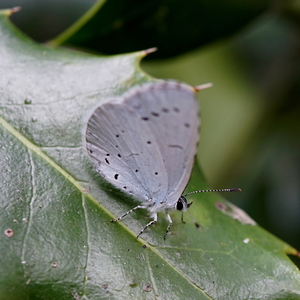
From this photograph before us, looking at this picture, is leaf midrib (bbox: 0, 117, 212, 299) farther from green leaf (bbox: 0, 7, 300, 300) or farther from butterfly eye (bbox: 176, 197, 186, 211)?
butterfly eye (bbox: 176, 197, 186, 211)

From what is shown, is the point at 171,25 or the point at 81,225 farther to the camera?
the point at 171,25

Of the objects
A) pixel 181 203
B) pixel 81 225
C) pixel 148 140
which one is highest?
pixel 148 140

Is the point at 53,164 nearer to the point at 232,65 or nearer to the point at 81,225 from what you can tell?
the point at 81,225

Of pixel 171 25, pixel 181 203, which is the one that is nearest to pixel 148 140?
pixel 181 203

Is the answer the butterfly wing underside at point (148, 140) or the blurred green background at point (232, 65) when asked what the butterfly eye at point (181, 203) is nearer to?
the butterfly wing underside at point (148, 140)

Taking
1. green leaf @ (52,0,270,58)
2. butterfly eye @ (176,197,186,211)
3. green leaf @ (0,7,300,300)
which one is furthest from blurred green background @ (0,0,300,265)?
butterfly eye @ (176,197,186,211)

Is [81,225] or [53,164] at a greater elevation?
[53,164]
